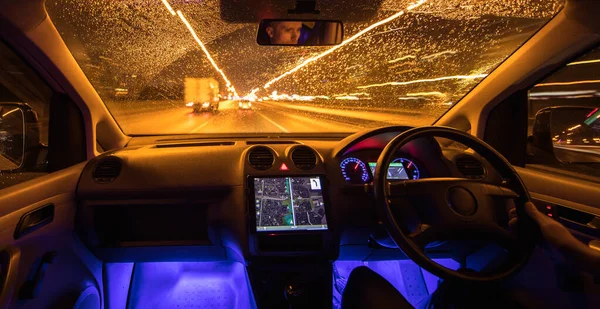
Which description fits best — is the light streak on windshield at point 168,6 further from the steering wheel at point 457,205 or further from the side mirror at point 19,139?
the steering wheel at point 457,205

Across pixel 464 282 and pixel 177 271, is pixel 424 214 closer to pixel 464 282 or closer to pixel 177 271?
pixel 464 282

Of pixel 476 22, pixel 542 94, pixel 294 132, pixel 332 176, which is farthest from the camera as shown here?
pixel 294 132

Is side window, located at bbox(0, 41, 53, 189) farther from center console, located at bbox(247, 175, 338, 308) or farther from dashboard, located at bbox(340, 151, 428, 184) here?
dashboard, located at bbox(340, 151, 428, 184)

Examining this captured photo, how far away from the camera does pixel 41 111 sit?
8.30 feet

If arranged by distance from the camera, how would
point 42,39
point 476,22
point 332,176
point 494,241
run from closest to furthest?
point 494,241
point 42,39
point 332,176
point 476,22

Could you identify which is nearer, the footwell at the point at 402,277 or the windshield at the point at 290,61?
the windshield at the point at 290,61

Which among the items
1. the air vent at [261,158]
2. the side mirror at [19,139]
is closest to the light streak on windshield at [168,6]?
the side mirror at [19,139]

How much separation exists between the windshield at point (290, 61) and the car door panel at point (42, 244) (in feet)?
3.00

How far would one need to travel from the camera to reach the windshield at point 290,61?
266cm

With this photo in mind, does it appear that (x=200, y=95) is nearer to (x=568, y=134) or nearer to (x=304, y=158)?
(x=304, y=158)

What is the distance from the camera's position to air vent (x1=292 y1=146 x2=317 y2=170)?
7.96 ft

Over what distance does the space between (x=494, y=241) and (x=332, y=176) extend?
1094 mm

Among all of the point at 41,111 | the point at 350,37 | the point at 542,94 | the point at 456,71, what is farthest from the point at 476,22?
the point at 41,111

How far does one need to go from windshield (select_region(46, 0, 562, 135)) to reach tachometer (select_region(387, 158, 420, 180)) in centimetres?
88
